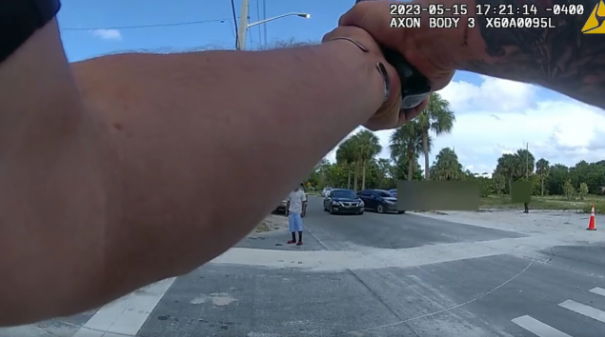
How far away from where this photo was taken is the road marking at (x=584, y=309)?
4582 millimetres

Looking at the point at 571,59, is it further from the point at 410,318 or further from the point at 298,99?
the point at 410,318

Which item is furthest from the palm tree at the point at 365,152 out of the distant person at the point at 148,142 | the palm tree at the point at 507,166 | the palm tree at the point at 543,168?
the distant person at the point at 148,142

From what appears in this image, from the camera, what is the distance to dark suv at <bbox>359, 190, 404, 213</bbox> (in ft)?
74.9

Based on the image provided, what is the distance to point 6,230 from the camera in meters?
0.52

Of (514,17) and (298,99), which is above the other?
(514,17)

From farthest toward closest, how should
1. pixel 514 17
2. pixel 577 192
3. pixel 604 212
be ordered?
pixel 577 192
pixel 604 212
pixel 514 17

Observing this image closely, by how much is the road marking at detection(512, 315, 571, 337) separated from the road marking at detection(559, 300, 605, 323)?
2.15 feet

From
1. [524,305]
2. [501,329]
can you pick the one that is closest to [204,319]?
[501,329]

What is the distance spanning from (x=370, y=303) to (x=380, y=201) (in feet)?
61.7

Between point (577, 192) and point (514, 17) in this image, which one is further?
point (577, 192)

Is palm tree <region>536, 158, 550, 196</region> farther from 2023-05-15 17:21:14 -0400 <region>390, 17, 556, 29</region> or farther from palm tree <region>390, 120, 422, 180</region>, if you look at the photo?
2023-05-15 17:21:14 -0400 <region>390, 17, 556, 29</region>

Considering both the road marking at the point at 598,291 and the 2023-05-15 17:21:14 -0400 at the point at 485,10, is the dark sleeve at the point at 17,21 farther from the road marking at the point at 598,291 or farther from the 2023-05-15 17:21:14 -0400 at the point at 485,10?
the road marking at the point at 598,291

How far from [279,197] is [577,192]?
149 feet

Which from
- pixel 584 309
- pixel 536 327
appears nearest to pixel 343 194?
pixel 584 309
